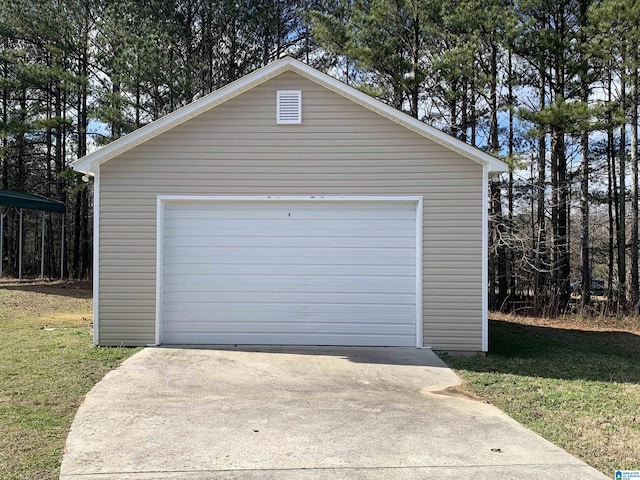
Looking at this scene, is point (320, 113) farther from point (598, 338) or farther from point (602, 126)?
point (602, 126)

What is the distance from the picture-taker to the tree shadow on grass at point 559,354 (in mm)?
7148

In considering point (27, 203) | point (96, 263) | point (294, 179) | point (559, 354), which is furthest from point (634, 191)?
point (27, 203)

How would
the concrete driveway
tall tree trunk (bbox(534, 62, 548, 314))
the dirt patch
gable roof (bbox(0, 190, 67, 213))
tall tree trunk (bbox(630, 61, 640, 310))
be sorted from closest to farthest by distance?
1. the concrete driveway
2. the dirt patch
3. tall tree trunk (bbox(630, 61, 640, 310))
4. tall tree trunk (bbox(534, 62, 548, 314))
5. gable roof (bbox(0, 190, 67, 213))

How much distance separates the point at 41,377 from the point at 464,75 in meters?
13.2

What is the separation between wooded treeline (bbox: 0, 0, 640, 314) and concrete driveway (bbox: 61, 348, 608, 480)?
8.23 meters

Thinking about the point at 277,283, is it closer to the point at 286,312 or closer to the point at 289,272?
the point at 289,272

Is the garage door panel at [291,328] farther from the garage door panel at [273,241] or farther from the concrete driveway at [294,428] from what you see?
the garage door panel at [273,241]

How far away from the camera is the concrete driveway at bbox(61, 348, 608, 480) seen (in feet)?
12.6

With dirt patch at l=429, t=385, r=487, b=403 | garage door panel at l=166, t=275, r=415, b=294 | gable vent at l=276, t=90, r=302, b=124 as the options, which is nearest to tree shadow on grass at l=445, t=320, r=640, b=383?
dirt patch at l=429, t=385, r=487, b=403

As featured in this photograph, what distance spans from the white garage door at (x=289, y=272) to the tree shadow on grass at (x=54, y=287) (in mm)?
8491

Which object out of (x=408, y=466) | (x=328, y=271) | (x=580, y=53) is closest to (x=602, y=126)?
(x=580, y=53)

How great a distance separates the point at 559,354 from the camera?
8555 millimetres

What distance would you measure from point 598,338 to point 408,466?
28.6 ft

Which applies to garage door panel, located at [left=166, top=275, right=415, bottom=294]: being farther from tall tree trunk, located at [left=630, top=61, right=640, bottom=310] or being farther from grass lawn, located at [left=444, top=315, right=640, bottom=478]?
tall tree trunk, located at [left=630, top=61, right=640, bottom=310]
